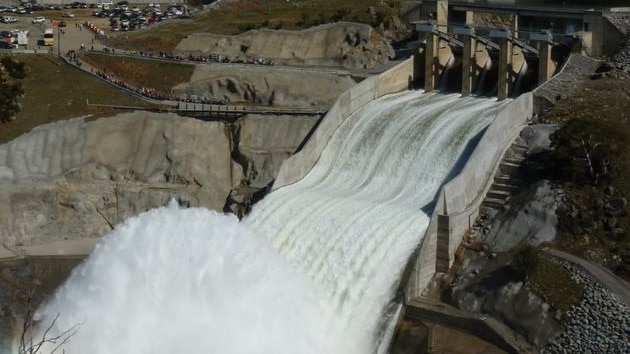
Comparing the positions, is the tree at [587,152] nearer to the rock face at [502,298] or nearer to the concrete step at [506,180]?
the concrete step at [506,180]

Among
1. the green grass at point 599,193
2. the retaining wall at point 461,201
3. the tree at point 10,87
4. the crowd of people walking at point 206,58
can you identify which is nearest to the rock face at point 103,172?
the tree at point 10,87

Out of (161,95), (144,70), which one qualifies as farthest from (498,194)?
(144,70)

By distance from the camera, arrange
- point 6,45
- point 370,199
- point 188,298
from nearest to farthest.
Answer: point 188,298
point 370,199
point 6,45

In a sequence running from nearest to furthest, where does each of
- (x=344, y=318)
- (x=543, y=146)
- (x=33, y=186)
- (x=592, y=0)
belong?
(x=344, y=318) < (x=543, y=146) < (x=33, y=186) < (x=592, y=0)

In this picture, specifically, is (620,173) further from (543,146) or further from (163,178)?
(163,178)

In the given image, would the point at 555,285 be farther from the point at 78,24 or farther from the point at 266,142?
the point at 78,24

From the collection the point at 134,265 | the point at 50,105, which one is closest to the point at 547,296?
the point at 134,265
